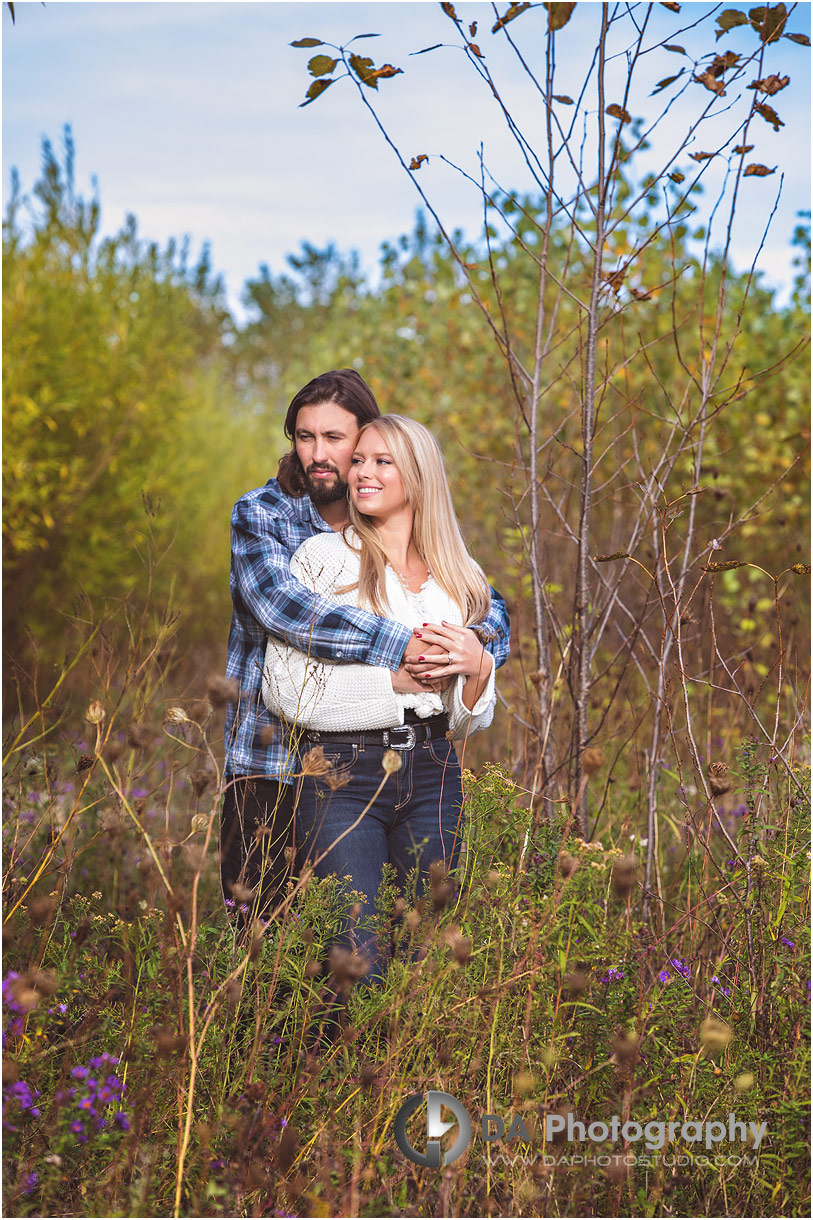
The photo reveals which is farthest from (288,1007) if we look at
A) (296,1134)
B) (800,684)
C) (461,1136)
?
(800,684)

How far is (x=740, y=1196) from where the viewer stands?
186 centimetres

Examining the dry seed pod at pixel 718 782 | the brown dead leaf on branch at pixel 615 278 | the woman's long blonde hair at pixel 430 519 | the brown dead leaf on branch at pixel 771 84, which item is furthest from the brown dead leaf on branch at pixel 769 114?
the dry seed pod at pixel 718 782

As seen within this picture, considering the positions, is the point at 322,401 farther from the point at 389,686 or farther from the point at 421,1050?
the point at 421,1050

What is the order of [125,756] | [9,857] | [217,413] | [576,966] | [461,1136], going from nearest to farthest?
1. [461,1136]
2. [576,966]
3. [9,857]
4. [125,756]
5. [217,413]

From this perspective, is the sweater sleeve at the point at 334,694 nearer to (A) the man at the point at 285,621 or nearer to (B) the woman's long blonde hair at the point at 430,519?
(A) the man at the point at 285,621

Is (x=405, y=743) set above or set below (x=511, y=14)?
below

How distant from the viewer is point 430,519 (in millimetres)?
2648

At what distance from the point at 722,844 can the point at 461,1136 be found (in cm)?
189

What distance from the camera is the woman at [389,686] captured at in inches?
89.7

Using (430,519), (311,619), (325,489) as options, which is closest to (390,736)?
(311,619)

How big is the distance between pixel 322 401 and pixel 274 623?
73 cm

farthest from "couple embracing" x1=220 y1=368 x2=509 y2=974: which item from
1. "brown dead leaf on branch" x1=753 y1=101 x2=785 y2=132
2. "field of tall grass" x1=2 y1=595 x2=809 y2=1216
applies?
"brown dead leaf on branch" x1=753 y1=101 x2=785 y2=132

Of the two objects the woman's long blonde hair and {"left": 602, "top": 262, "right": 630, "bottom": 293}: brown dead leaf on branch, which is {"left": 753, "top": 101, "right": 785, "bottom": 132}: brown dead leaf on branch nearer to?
{"left": 602, "top": 262, "right": 630, "bottom": 293}: brown dead leaf on branch

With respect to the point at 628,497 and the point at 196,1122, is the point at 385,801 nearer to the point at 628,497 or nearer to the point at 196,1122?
the point at 196,1122
